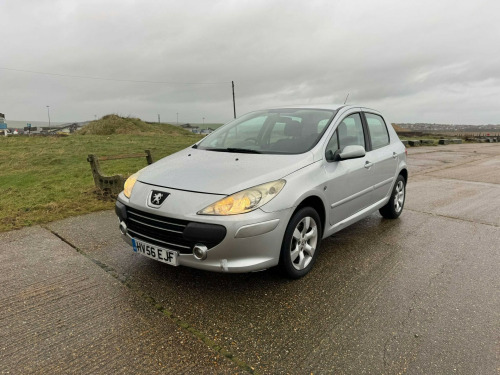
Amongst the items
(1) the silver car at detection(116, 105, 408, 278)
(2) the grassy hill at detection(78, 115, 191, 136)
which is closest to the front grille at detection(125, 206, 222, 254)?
(1) the silver car at detection(116, 105, 408, 278)

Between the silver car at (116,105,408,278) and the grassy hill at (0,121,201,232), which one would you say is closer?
the silver car at (116,105,408,278)

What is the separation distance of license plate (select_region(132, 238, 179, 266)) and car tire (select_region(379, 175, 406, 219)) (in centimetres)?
339

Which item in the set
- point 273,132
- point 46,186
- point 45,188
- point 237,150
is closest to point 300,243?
point 237,150

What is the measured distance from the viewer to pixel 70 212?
5160 millimetres

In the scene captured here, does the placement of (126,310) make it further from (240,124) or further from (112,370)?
(240,124)

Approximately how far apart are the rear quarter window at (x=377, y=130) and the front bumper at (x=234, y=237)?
2.20 metres

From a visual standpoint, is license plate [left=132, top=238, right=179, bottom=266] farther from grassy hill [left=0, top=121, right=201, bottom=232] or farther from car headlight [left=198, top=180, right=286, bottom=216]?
grassy hill [left=0, top=121, right=201, bottom=232]

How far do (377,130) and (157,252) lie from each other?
10.8 feet

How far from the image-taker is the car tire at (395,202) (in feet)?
16.3

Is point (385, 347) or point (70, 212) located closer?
point (385, 347)

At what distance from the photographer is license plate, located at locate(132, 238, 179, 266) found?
274 centimetres

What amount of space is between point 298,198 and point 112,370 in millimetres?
1779

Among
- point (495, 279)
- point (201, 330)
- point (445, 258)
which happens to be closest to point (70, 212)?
point (201, 330)

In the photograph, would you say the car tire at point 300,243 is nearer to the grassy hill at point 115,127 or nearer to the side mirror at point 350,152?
the side mirror at point 350,152
